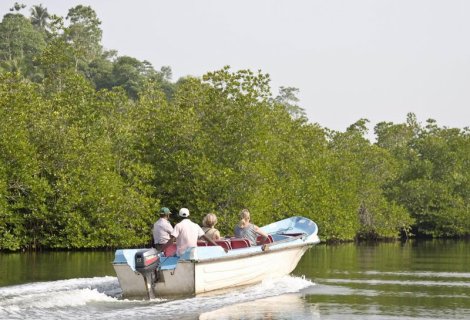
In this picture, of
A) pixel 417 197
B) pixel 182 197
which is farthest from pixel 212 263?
pixel 417 197

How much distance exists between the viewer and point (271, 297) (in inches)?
680

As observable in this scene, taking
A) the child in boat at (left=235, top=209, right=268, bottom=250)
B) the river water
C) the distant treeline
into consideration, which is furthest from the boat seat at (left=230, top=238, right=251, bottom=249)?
the distant treeline

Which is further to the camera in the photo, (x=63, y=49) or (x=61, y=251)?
(x=63, y=49)

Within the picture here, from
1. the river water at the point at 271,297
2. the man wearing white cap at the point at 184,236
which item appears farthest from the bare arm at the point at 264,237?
the man wearing white cap at the point at 184,236

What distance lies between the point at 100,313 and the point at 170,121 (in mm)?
25852

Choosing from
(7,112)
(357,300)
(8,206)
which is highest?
(7,112)

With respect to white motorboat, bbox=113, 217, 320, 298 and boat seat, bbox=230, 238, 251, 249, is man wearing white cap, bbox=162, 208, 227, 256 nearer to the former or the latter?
white motorboat, bbox=113, 217, 320, 298

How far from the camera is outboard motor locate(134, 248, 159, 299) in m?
16.5

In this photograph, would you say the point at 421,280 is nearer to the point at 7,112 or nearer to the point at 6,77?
the point at 7,112

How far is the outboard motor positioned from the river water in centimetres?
53

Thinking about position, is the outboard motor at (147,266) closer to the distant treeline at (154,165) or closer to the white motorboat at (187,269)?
the white motorboat at (187,269)

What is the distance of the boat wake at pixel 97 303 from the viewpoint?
46.4 ft

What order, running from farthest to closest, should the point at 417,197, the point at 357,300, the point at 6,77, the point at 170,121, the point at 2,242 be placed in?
1. the point at 417,197
2. the point at 170,121
3. the point at 6,77
4. the point at 2,242
5. the point at 357,300

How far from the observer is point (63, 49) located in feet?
155
